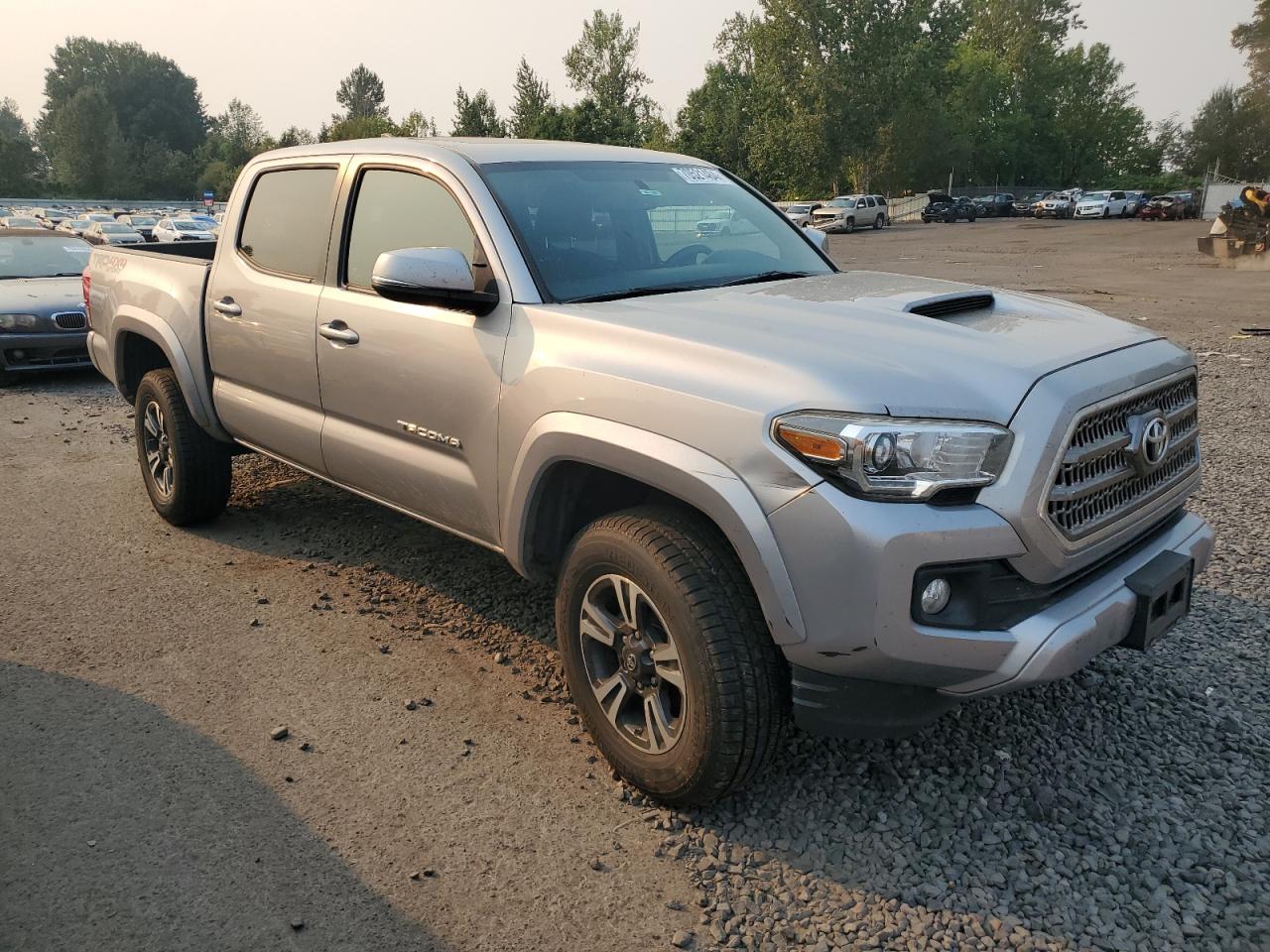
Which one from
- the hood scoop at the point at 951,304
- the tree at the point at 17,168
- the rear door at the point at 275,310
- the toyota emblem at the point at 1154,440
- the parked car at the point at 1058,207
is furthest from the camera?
the tree at the point at 17,168

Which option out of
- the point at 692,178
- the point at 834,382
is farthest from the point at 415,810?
the point at 692,178

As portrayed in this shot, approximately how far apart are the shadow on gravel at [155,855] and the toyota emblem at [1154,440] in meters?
2.30

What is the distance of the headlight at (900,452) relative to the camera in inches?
94.7

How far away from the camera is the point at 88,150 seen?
99.8 meters

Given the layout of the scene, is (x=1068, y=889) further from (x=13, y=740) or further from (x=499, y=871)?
(x=13, y=740)

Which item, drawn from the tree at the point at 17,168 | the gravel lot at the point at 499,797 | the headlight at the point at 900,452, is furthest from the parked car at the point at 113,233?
the tree at the point at 17,168

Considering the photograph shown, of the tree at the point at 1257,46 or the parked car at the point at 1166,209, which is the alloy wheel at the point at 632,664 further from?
the tree at the point at 1257,46

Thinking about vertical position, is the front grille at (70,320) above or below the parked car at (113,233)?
below

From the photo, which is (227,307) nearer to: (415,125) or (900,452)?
(900,452)

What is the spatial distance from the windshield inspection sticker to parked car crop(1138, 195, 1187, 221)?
191ft

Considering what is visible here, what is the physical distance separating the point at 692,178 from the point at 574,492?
1.72 meters

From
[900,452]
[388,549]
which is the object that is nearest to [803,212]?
[388,549]

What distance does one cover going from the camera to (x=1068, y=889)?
8.45ft

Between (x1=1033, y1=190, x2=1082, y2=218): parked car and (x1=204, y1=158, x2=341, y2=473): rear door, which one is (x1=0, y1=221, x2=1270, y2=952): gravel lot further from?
(x1=1033, y1=190, x2=1082, y2=218): parked car
